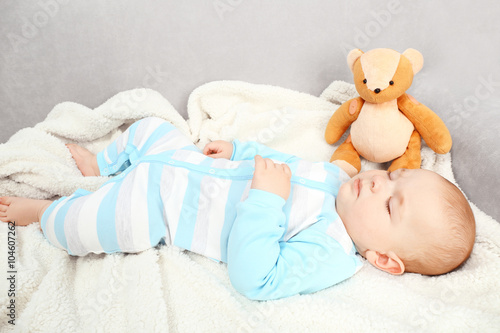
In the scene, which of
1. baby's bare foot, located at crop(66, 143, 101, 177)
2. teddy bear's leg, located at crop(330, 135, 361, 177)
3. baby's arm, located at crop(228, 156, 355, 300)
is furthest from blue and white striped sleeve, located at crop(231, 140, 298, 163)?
baby's bare foot, located at crop(66, 143, 101, 177)

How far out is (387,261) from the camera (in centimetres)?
85

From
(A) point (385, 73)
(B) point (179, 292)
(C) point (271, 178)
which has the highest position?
(A) point (385, 73)

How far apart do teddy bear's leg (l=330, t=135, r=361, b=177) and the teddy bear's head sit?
8.1 inches

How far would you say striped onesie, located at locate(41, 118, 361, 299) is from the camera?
0.77 meters

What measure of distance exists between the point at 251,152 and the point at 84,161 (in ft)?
1.79

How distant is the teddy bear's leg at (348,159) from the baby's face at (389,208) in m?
0.14

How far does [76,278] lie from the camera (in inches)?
34.8

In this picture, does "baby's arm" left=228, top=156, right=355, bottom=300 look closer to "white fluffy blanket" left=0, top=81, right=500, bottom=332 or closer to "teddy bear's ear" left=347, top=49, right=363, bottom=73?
"white fluffy blanket" left=0, top=81, right=500, bottom=332

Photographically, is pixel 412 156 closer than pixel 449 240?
No

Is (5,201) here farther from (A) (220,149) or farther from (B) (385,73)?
(B) (385,73)

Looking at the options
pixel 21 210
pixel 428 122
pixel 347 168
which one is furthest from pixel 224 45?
pixel 21 210

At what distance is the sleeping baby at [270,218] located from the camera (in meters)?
0.78

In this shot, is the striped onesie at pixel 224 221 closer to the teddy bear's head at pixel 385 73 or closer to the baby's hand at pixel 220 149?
the baby's hand at pixel 220 149

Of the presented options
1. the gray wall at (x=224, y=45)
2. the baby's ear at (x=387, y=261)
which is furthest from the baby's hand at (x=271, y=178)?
the gray wall at (x=224, y=45)
